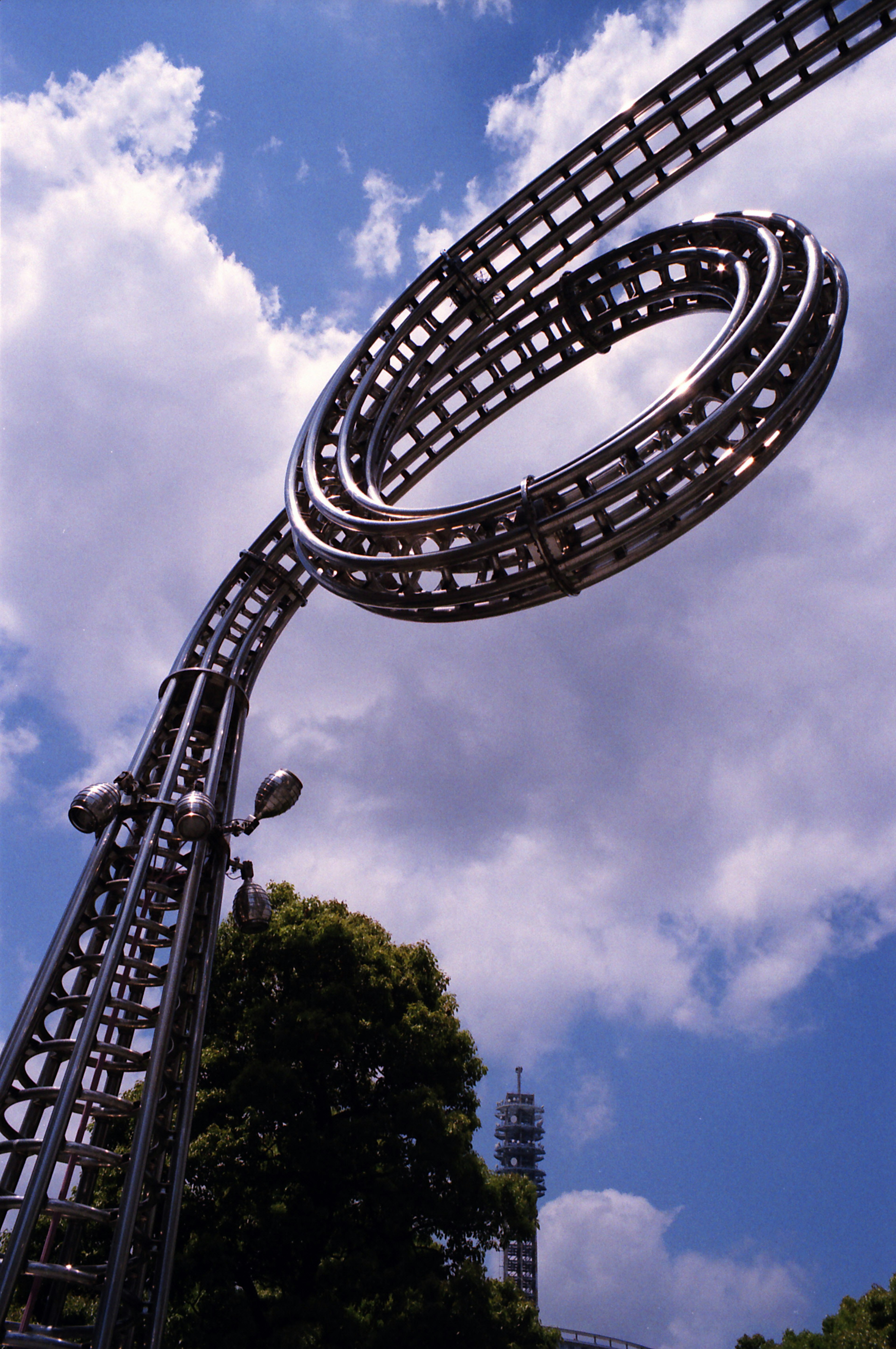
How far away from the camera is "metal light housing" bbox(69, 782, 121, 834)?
30.3ft

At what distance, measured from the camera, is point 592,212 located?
1216 centimetres

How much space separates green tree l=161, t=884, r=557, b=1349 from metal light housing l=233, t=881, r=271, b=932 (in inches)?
149

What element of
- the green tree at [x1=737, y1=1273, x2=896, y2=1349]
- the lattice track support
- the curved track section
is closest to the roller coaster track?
the curved track section

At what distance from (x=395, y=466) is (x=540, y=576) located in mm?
5028

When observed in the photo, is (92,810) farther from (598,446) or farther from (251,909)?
(598,446)

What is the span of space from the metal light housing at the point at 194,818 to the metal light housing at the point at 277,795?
62 centimetres

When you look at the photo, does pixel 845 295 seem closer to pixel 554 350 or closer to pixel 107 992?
pixel 554 350

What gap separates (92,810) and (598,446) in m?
6.15

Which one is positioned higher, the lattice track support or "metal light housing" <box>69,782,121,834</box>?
the lattice track support

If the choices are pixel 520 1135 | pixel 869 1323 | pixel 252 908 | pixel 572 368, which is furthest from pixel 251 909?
pixel 520 1135

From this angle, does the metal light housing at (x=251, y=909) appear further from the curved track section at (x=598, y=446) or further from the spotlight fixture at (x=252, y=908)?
the curved track section at (x=598, y=446)

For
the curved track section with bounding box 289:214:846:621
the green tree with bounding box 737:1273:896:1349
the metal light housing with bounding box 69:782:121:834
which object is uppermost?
the curved track section with bounding box 289:214:846:621

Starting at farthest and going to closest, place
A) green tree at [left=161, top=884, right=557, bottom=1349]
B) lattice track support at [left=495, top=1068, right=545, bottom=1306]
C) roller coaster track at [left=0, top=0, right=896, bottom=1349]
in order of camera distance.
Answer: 1. lattice track support at [left=495, top=1068, right=545, bottom=1306]
2. green tree at [left=161, top=884, right=557, bottom=1349]
3. roller coaster track at [left=0, top=0, right=896, bottom=1349]

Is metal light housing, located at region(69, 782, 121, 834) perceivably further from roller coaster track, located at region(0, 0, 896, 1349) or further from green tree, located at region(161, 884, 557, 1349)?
green tree, located at region(161, 884, 557, 1349)
